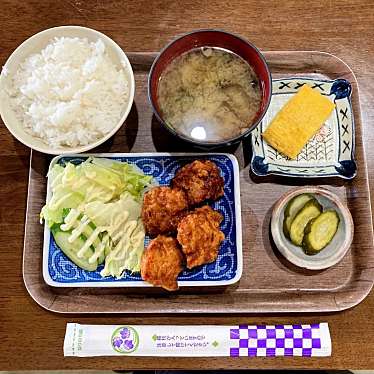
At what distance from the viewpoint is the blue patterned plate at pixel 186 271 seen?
2.20 meters

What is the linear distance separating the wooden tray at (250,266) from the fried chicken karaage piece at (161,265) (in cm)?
15

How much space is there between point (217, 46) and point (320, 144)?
0.65m

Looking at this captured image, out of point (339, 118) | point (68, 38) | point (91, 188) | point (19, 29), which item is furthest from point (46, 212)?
point (339, 118)

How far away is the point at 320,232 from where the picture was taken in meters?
2.20

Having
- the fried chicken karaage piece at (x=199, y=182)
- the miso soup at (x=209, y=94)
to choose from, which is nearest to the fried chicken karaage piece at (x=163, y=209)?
the fried chicken karaage piece at (x=199, y=182)

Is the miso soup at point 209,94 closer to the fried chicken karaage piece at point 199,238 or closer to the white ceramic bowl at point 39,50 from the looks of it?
the white ceramic bowl at point 39,50

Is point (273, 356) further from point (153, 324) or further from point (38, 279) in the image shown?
point (38, 279)

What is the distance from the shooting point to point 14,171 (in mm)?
2447

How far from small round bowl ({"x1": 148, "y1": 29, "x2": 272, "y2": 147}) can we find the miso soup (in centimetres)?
2

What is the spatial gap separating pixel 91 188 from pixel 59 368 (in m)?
0.78

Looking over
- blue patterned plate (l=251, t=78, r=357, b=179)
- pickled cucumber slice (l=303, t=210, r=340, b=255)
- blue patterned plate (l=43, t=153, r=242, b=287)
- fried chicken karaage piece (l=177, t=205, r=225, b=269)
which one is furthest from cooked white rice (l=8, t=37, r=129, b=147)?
pickled cucumber slice (l=303, t=210, r=340, b=255)

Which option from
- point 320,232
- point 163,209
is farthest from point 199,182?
point 320,232

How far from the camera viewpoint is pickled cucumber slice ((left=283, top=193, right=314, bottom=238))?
2256mm

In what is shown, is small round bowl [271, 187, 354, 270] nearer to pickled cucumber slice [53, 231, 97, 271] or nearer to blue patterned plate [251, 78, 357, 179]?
blue patterned plate [251, 78, 357, 179]
